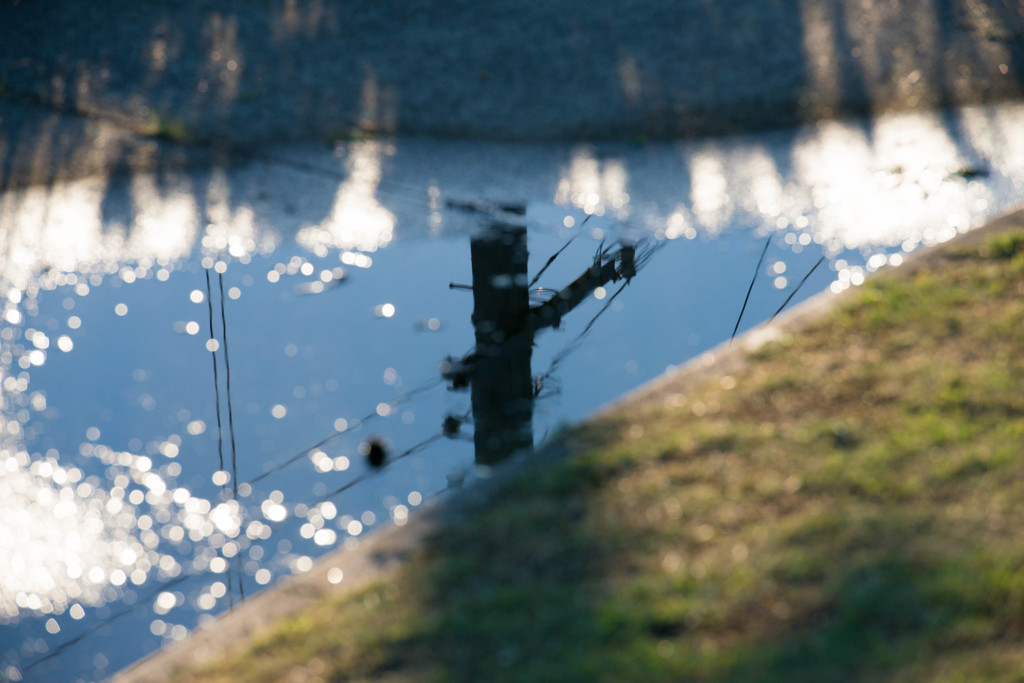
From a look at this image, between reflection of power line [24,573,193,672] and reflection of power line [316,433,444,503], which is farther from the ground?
reflection of power line [316,433,444,503]

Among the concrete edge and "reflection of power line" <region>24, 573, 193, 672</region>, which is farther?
"reflection of power line" <region>24, 573, 193, 672</region>

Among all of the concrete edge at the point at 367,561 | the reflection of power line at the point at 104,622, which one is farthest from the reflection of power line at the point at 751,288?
the reflection of power line at the point at 104,622

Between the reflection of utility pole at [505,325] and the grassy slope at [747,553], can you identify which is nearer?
the grassy slope at [747,553]

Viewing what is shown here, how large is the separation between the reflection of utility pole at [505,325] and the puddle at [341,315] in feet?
0.03

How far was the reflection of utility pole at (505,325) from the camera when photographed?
3.06 m

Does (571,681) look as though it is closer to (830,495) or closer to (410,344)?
(830,495)

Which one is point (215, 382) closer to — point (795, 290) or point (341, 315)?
point (341, 315)

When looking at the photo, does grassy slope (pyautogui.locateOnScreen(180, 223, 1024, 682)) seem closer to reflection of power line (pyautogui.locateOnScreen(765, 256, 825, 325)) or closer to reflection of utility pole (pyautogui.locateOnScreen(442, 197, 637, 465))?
reflection of utility pole (pyautogui.locateOnScreen(442, 197, 637, 465))

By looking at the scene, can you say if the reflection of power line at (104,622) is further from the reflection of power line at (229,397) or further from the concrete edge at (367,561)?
the reflection of power line at (229,397)

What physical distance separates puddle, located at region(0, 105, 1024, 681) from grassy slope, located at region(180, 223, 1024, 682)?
39cm

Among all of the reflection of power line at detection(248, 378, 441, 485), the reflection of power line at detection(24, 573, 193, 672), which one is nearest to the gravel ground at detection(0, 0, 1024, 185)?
the reflection of power line at detection(248, 378, 441, 485)

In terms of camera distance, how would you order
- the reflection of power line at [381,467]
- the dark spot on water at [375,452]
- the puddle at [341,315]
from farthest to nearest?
the dark spot on water at [375,452], the reflection of power line at [381,467], the puddle at [341,315]

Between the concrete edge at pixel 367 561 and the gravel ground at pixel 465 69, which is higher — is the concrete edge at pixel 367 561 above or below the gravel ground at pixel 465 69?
below

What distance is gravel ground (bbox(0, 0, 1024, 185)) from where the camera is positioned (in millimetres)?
4957
